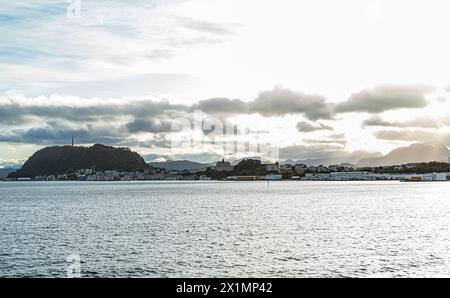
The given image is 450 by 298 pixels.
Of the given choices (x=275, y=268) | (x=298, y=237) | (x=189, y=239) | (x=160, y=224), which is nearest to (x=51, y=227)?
(x=160, y=224)

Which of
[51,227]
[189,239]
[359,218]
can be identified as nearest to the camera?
[189,239]

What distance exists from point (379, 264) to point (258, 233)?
23.6 meters

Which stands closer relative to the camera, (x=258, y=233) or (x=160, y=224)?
(x=258, y=233)

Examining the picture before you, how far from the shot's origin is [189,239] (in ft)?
184
